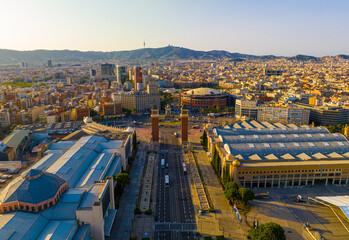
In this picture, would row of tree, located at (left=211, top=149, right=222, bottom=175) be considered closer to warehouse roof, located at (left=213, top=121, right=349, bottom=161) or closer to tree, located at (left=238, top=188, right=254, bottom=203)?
warehouse roof, located at (left=213, top=121, right=349, bottom=161)

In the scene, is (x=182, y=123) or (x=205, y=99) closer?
(x=182, y=123)

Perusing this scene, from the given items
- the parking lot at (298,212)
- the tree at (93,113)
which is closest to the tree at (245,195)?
the parking lot at (298,212)

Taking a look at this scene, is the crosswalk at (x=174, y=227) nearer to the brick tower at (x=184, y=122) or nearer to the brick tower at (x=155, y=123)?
the brick tower at (x=184, y=122)

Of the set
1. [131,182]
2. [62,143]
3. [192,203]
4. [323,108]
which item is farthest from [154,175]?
[323,108]

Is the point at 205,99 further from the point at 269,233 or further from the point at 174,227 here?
the point at 269,233

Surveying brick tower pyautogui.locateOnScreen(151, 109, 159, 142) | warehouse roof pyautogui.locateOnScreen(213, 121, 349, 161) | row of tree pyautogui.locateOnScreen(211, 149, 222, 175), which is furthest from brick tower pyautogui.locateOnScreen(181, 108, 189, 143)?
row of tree pyautogui.locateOnScreen(211, 149, 222, 175)

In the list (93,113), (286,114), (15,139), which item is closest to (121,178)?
(15,139)
